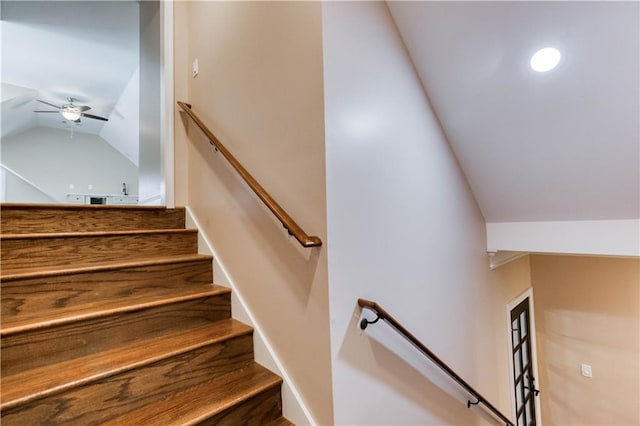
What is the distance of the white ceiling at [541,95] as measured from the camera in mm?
1378

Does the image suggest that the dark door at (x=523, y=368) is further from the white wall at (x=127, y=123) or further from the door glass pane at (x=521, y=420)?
the white wall at (x=127, y=123)

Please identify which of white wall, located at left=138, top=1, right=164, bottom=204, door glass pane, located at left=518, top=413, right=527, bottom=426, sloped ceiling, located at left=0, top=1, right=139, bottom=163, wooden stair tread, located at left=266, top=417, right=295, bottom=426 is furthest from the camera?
door glass pane, located at left=518, top=413, right=527, bottom=426

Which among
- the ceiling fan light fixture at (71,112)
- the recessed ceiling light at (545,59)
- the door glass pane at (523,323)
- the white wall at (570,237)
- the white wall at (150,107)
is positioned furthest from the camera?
the ceiling fan light fixture at (71,112)

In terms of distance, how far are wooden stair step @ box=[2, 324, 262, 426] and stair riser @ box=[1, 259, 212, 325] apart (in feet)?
1.52

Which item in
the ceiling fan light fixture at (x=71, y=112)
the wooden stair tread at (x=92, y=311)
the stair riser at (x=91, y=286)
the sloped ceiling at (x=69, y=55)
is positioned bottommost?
the wooden stair tread at (x=92, y=311)

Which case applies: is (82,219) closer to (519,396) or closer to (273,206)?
(273,206)

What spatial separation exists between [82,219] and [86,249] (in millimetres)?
293

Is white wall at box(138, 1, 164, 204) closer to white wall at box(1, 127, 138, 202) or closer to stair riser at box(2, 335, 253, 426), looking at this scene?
stair riser at box(2, 335, 253, 426)

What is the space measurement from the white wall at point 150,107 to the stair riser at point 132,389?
1.51m

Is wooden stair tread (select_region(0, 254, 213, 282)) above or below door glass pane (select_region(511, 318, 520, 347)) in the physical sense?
above

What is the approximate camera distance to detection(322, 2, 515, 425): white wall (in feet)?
4.09

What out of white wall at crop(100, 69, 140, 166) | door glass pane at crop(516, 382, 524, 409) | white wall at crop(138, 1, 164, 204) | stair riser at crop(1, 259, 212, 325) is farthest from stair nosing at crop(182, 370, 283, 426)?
white wall at crop(100, 69, 140, 166)

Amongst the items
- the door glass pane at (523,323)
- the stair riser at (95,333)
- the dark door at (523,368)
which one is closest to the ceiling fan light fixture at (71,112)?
the stair riser at (95,333)

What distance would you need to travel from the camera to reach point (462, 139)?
201 cm
